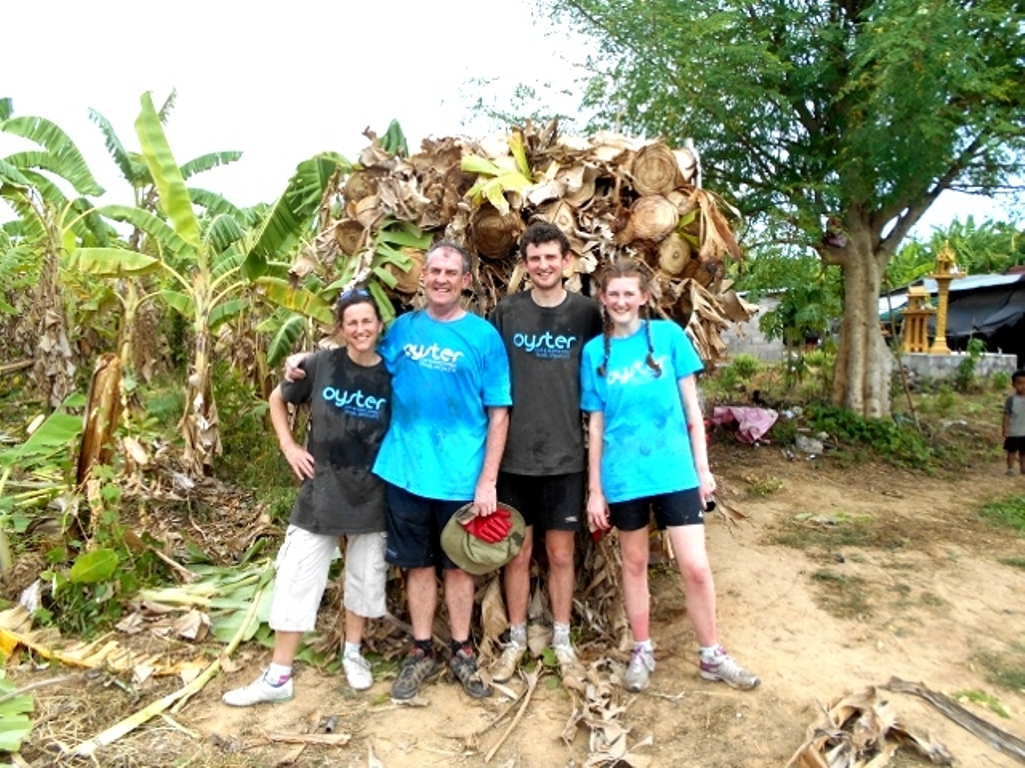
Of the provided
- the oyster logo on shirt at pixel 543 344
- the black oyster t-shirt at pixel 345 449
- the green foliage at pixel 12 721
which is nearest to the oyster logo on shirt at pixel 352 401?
the black oyster t-shirt at pixel 345 449

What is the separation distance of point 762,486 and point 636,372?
424 centimetres

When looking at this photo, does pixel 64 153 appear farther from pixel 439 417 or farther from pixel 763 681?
pixel 763 681

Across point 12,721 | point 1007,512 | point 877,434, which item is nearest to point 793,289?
point 877,434

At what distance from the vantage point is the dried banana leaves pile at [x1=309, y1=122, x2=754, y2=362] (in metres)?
3.76

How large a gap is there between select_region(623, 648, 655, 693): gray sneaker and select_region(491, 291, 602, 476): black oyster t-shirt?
86 cm

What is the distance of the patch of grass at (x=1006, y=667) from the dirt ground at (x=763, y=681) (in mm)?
12

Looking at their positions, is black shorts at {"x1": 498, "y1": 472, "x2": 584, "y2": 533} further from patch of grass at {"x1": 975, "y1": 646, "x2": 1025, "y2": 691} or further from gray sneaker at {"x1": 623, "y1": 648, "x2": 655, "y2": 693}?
patch of grass at {"x1": 975, "y1": 646, "x2": 1025, "y2": 691}

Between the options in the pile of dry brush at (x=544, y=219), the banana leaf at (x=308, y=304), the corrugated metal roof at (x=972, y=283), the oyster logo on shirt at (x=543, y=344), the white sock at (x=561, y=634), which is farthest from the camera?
the corrugated metal roof at (x=972, y=283)

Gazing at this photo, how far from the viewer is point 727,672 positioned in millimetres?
3340

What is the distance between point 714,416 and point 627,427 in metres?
6.30

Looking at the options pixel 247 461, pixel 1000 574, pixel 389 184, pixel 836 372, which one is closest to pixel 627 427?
pixel 389 184

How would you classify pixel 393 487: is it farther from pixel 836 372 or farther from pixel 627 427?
pixel 836 372

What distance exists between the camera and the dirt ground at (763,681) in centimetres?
299

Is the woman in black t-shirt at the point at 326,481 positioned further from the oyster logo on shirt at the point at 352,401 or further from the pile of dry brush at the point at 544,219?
the pile of dry brush at the point at 544,219
